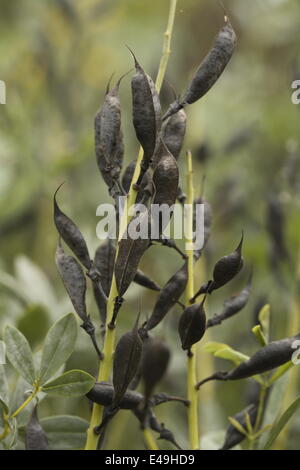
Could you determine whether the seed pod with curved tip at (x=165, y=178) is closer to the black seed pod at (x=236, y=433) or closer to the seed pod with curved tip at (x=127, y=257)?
the seed pod with curved tip at (x=127, y=257)

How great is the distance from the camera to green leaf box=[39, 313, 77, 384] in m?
0.50

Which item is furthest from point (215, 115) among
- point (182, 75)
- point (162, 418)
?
point (162, 418)

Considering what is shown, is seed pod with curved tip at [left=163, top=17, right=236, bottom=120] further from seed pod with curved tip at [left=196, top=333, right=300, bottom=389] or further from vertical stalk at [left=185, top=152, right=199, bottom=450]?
seed pod with curved tip at [left=196, top=333, right=300, bottom=389]

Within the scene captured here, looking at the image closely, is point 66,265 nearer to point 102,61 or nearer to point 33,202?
point 33,202

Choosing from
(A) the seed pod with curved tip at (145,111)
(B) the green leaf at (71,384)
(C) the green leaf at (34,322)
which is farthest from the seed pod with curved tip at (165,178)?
(C) the green leaf at (34,322)

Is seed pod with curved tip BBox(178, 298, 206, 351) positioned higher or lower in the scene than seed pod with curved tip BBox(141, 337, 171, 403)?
higher

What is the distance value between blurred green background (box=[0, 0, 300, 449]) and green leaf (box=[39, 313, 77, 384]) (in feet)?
0.49

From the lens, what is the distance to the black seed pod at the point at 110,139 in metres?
0.48

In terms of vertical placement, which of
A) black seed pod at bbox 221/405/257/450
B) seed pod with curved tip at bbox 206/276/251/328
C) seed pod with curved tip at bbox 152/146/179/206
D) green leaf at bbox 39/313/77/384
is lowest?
black seed pod at bbox 221/405/257/450

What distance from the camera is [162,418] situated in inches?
33.3

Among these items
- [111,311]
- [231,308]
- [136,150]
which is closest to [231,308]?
[231,308]

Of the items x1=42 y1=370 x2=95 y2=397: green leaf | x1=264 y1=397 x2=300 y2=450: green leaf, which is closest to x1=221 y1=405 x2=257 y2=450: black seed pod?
x1=264 y1=397 x2=300 y2=450: green leaf

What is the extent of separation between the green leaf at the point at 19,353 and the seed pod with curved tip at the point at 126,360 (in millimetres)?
69

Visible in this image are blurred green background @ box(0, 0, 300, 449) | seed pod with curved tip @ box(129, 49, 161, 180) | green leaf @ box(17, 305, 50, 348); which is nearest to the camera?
seed pod with curved tip @ box(129, 49, 161, 180)
